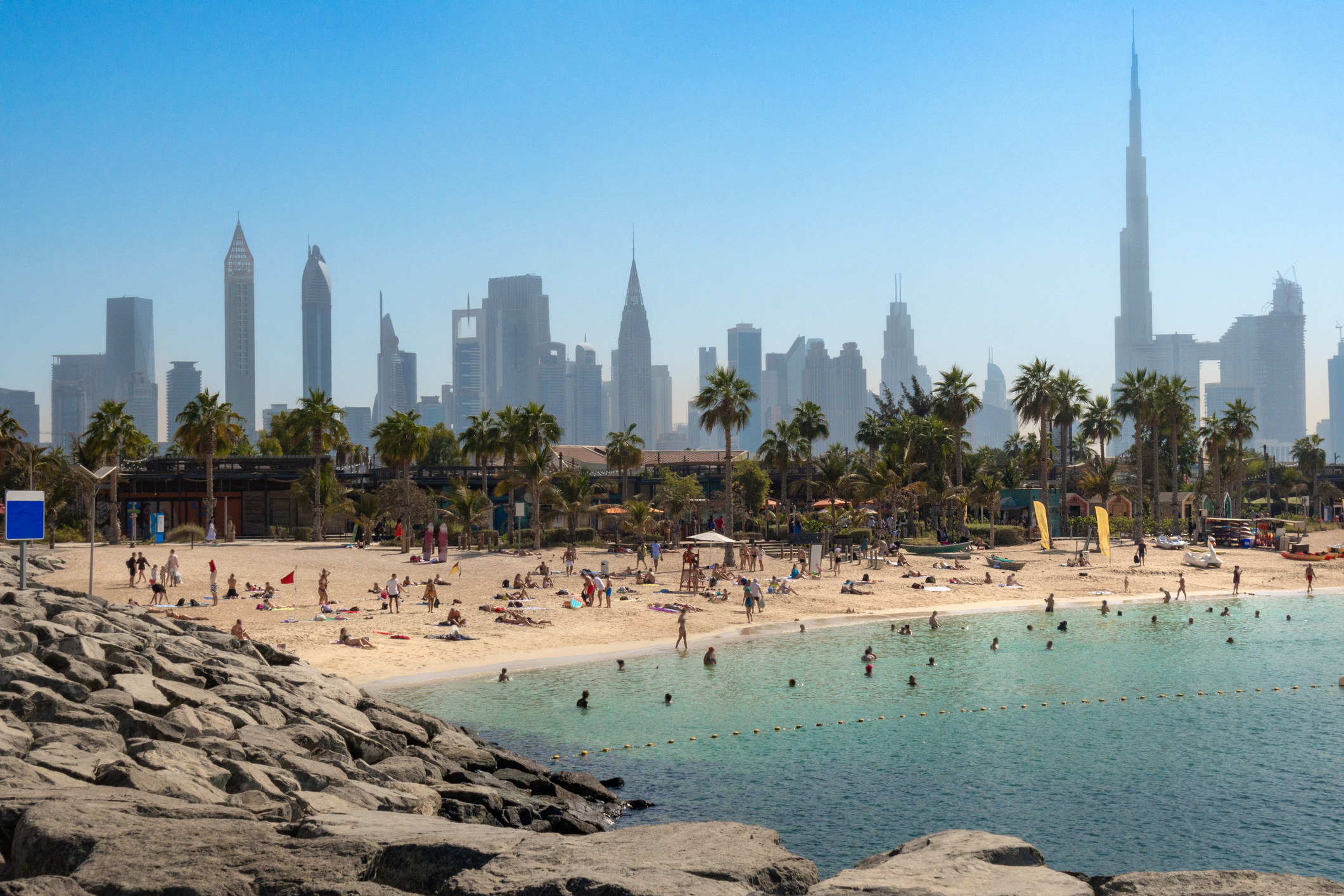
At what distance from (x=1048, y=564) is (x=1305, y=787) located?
3454 centimetres

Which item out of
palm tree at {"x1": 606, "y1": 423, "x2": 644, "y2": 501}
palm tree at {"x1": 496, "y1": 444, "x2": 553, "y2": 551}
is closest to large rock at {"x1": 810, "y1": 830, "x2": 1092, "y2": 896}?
palm tree at {"x1": 496, "y1": 444, "x2": 553, "y2": 551}

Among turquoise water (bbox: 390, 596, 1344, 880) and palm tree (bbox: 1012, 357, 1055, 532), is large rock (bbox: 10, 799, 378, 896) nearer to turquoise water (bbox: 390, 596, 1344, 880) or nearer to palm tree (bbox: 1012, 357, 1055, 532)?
turquoise water (bbox: 390, 596, 1344, 880)

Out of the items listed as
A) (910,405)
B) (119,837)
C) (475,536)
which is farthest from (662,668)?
(910,405)

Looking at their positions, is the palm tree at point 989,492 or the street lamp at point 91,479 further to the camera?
the palm tree at point 989,492

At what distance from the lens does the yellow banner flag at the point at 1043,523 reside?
50.2 metres

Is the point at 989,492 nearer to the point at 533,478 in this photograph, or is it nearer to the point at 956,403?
the point at 956,403

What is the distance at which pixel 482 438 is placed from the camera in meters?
55.2

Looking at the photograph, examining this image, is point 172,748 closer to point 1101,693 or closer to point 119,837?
point 119,837

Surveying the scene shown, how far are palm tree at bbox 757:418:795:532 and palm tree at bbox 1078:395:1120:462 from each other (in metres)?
23.2

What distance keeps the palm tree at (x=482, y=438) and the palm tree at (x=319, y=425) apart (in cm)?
691

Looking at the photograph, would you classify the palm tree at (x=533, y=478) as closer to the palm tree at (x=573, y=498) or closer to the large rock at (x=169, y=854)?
the palm tree at (x=573, y=498)

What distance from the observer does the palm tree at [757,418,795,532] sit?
61.1 metres

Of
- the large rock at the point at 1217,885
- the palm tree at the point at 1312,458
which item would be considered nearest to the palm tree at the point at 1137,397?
the palm tree at the point at 1312,458

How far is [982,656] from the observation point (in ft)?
96.1
